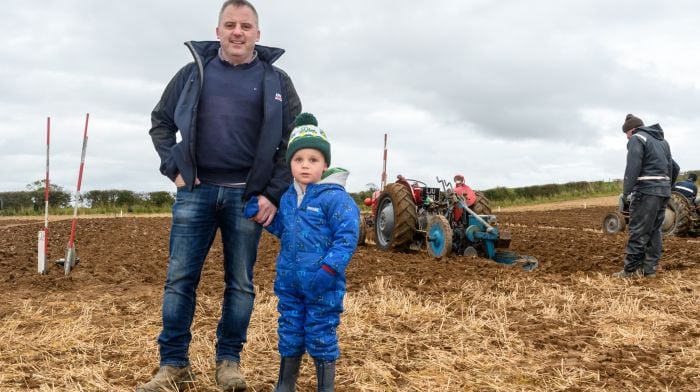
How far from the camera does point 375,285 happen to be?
249 inches

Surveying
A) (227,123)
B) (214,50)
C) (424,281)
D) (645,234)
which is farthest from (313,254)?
(645,234)

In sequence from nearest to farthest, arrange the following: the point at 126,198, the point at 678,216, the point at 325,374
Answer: the point at 325,374
the point at 678,216
the point at 126,198

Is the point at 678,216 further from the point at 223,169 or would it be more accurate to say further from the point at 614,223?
the point at 223,169

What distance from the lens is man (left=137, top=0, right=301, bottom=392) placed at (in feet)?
10.2

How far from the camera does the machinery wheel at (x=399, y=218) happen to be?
29.8 feet

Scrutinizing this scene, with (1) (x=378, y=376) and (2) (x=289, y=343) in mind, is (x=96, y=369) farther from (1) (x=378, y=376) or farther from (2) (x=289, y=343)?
(1) (x=378, y=376)

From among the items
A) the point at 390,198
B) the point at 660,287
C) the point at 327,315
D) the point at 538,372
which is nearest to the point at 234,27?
the point at 327,315

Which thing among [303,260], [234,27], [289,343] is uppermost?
[234,27]

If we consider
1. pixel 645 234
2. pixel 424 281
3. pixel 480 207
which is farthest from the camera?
pixel 480 207

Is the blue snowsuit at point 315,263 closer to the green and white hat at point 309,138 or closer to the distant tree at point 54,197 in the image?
the green and white hat at point 309,138

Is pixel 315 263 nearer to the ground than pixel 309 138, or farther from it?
nearer to the ground

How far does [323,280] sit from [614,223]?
40.0ft

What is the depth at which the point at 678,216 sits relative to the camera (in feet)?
39.1

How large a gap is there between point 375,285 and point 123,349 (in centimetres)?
287
